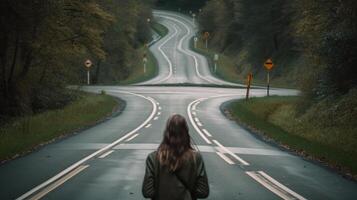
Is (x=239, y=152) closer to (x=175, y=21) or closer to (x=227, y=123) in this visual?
(x=227, y=123)

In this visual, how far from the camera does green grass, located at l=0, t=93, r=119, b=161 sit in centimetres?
1938

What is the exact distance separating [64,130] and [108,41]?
4518 cm

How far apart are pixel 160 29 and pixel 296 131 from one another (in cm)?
12472

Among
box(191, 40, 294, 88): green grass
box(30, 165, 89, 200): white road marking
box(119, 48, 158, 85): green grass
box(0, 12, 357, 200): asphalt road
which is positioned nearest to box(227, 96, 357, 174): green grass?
box(0, 12, 357, 200): asphalt road

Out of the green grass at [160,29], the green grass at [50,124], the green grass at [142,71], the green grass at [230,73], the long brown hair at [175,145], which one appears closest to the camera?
the long brown hair at [175,145]

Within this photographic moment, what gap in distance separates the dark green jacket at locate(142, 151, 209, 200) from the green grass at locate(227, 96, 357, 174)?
10.6 meters

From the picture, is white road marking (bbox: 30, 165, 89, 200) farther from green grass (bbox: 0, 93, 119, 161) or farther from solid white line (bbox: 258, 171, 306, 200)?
solid white line (bbox: 258, 171, 306, 200)

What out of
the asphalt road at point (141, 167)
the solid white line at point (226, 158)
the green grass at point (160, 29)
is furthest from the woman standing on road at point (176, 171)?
the green grass at point (160, 29)

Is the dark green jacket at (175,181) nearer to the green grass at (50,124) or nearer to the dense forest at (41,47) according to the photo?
the green grass at (50,124)

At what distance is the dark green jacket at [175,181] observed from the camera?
5305mm

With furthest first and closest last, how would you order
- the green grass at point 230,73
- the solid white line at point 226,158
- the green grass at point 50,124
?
the green grass at point 230,73, the green grass at point 50,124, the solid white line at point 226,158

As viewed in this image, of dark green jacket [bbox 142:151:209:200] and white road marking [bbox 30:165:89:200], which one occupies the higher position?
dark green jacket [bbox 142:151:209:200]

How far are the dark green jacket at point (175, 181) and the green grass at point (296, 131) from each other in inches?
416

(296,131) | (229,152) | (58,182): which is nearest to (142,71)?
(296,131)
